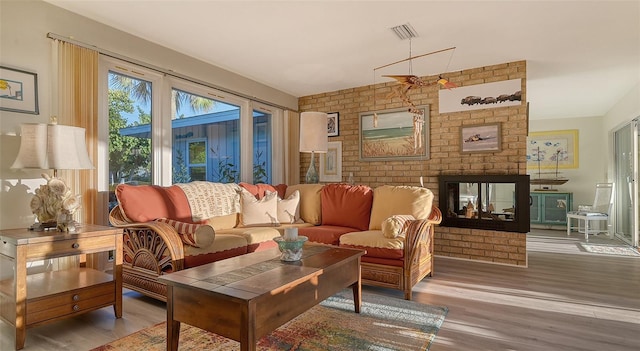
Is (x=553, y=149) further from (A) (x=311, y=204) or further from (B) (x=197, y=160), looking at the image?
(B) (x=197, y=160)

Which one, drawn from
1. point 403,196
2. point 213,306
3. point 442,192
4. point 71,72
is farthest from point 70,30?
point 442,192

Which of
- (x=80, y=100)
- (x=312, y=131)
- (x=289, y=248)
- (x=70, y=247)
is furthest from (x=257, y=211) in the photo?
(x=80, y=100)

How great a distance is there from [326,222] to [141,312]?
85.2 inches

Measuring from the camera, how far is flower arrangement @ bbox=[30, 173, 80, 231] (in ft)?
8.15

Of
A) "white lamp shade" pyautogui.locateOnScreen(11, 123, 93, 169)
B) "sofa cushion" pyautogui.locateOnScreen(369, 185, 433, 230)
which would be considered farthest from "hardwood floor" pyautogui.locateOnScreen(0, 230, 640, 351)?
"white lamp shade" pyautogui.locateOnScreen(11, 123, 93, 169)

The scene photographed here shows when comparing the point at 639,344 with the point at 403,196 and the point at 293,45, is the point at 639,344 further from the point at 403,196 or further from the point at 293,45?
the point at 293,45

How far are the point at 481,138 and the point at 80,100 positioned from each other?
4558 mm

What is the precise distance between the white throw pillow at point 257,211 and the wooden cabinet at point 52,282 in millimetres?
1471

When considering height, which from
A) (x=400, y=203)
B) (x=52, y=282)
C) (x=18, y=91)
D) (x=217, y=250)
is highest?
(x=18, y=91)

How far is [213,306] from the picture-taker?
168 centimetres

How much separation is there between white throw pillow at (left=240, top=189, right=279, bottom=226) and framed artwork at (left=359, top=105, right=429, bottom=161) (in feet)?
6.88

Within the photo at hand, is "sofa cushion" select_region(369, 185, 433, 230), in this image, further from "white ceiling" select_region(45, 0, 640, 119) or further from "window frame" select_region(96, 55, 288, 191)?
"window frame" select_region(96, 55, 288, 191)

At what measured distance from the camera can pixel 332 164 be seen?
19.5 ft

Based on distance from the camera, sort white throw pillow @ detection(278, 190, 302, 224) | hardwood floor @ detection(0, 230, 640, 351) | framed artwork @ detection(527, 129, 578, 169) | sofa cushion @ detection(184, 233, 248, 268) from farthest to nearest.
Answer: framed artwork @ detection(527, 129, 578, 169)
white throw pillow @ detection(278, 190, 302, 224)
sofa cushion @ detection(184, 233, 248, 268)
hardwood floor @ detection(0, 230, 640, 351)
